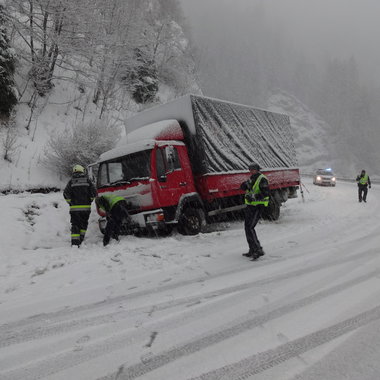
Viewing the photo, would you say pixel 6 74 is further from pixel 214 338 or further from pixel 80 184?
pixel 214 338

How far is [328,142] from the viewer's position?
68000 mm

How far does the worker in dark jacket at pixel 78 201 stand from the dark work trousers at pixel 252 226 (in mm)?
3540

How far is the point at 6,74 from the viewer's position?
1123 centimetres

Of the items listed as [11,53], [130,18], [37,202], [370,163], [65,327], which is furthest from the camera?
[370,163]

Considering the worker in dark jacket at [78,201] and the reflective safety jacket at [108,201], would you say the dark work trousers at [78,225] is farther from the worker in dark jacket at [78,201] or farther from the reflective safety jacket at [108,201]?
the reflective safety jacket at [108,201]

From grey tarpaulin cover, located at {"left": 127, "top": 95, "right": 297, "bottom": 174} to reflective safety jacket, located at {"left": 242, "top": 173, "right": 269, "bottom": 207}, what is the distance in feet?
8.52

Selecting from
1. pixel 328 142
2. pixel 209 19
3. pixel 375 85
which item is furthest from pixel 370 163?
pixel 209 19

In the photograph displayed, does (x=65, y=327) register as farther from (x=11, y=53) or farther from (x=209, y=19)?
(x=209, y=19)

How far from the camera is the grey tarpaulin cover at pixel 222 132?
8273 millimetres

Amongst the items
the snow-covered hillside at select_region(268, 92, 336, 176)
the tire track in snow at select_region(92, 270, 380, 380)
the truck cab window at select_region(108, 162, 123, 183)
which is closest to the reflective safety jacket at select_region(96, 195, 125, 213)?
the truck cab window at select_region(108, 162, 123, 183)

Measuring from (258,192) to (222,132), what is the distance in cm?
385

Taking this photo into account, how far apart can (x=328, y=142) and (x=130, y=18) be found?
58.9m

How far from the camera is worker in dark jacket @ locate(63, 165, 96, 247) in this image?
6.89 m

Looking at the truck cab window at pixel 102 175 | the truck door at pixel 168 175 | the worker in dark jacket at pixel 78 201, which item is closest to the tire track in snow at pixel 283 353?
the truck door at pixel 168 175
